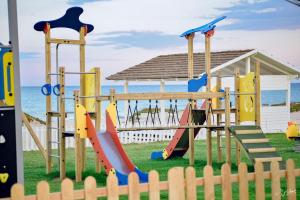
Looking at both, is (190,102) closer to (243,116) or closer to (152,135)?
(243,116)

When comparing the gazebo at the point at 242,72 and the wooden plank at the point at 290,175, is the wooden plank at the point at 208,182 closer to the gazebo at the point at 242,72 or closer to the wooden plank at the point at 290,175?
the wooden plank at the point at 290,175

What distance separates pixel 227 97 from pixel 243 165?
5.34m

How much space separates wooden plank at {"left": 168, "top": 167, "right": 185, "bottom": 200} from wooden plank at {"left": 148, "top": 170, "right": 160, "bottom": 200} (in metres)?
0.12

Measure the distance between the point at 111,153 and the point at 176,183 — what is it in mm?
4259

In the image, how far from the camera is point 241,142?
1010 cm

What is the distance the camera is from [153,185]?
4.66 metres

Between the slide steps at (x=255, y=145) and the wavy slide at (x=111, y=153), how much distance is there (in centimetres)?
220

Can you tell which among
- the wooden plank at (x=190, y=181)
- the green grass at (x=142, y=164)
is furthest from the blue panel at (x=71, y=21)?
the wooden plank at (x=190, y=181)

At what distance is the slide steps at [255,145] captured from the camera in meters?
9.71

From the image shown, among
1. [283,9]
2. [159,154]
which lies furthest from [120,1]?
[159,154]

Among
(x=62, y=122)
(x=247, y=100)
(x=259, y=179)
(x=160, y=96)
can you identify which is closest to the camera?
(x=259, y=179)

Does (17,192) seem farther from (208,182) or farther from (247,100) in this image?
(247,100)

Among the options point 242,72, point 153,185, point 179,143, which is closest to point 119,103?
point 242,72

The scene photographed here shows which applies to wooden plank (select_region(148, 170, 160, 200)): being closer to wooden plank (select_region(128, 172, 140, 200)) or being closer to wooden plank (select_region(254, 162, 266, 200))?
wooden plank (select_region(128, 172, 140, 200))
